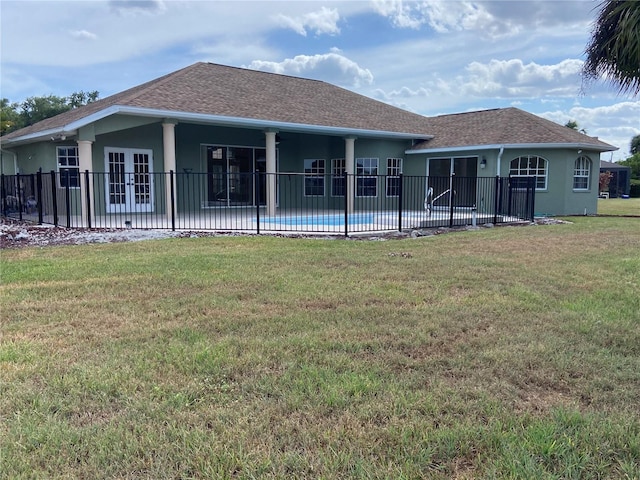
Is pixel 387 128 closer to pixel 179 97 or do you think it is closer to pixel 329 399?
pixel 179 97

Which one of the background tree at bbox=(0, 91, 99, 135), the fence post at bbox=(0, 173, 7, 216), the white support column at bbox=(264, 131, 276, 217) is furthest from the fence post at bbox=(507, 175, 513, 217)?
the background tree at bbox=(0, 91, 99, 135)

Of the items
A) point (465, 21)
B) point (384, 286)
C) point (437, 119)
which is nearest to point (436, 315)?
point (384, 286)

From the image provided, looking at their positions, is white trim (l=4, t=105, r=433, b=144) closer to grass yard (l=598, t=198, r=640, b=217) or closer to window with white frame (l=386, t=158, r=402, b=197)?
window with white frame (l=386, t=158, r=402, b=197)

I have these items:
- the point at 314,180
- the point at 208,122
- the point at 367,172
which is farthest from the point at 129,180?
the point at 367,172

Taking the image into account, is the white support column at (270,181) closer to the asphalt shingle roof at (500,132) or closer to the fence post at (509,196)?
the asphalt shingle roof at (500,132)

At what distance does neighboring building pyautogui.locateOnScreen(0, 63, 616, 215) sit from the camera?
14.6m

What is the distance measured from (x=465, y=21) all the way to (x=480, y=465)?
13452 millimetres

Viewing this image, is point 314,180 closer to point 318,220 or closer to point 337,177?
point 337,177

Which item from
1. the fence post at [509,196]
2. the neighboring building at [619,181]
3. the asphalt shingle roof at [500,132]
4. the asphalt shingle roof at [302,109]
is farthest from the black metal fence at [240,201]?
the neighboring building at [619,181]

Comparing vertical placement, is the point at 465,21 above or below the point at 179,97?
above

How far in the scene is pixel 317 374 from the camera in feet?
11.3

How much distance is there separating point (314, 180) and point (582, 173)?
10.9 meters

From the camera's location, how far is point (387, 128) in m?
19.0

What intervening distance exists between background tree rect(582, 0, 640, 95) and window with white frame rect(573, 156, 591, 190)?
14586 mm
